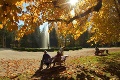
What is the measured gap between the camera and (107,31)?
17.5 m

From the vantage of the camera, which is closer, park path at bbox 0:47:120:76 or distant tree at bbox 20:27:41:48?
park path at bbox 0:47:120:76

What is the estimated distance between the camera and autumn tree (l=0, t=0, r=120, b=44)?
3.45 metres

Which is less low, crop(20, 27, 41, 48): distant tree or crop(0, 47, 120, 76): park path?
→ crop(20, 27, 41, 48): distant tree

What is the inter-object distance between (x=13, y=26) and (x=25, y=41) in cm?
6905

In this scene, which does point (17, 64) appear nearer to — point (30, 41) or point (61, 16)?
point (61, 16)

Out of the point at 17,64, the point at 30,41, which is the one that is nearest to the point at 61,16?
the point at 17,64

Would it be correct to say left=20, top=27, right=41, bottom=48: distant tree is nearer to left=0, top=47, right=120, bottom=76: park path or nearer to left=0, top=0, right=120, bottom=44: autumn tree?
left=0, top=47, right=120, bottom=76: park path

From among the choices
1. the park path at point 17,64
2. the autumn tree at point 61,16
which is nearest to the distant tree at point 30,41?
the park path at point 17,64

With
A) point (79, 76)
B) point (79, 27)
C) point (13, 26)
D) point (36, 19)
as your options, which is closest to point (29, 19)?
point (36, 19)

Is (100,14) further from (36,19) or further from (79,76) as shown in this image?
(79,76)

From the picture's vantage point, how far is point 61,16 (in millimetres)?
13094

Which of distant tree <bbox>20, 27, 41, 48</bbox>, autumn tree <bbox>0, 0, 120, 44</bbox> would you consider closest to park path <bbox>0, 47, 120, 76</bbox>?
autumn tree <bbox>0, 0, 120, 44</bbox>

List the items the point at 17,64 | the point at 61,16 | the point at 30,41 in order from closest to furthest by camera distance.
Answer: the point at 61,16 < the point at 17,64 < the point at 30,41

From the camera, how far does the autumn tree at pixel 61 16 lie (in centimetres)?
345
